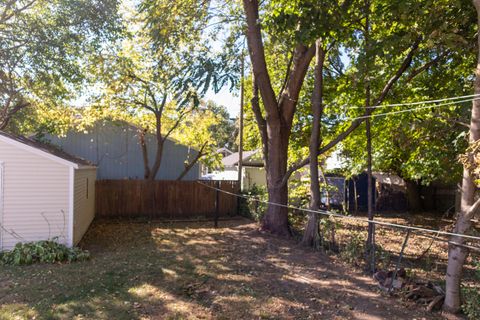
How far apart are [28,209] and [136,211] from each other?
20.5ft

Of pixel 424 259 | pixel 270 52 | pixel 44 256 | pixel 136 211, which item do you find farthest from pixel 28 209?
pixel 424 259

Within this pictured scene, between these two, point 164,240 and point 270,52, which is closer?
point 164,240

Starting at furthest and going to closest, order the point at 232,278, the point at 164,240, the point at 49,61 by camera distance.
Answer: the point at 49,61 < the point at 164,240 < the point at 232,278

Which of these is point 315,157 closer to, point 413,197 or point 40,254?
point 40,254

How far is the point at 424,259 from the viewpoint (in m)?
9.05

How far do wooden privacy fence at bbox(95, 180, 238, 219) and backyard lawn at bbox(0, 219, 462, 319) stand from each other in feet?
17.0

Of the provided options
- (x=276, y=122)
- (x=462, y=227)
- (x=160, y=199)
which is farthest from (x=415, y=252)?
(x=160, y=199)

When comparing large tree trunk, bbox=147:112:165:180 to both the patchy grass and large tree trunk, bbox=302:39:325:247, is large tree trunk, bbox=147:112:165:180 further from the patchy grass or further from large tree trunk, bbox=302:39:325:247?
the patchy grass

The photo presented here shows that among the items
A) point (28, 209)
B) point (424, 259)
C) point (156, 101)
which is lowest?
point (424, 259)

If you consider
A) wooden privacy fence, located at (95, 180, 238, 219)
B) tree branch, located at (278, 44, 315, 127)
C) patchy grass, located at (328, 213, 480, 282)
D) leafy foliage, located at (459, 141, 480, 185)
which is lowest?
patchy grass, located at (328, 213, 480, 282)

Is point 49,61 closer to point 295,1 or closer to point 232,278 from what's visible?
point 295,1

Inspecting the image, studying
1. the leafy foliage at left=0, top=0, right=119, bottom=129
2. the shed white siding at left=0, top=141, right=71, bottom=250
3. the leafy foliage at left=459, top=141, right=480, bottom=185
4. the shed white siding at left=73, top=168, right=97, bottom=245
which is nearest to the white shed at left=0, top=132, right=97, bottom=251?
the shed white siding at left=0, top=141, right=71, bottom=250

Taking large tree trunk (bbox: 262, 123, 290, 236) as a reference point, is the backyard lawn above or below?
below

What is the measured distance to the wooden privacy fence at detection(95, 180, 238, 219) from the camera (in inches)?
572
